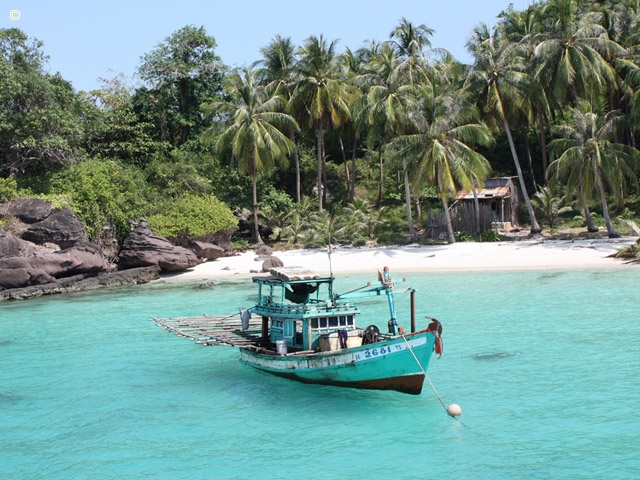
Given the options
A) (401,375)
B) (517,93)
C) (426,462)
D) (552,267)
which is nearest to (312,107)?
(517,93)

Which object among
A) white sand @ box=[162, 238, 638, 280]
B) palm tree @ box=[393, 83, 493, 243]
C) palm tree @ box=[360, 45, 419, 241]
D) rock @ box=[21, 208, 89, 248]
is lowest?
white sand @ box=[162, 238, 638, 280]

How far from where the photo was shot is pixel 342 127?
51469 millimetres

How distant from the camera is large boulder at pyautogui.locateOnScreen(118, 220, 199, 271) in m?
39.7

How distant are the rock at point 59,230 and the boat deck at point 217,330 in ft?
60.0

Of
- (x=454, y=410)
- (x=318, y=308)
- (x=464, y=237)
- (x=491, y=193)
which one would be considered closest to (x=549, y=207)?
(x=491, y=193)

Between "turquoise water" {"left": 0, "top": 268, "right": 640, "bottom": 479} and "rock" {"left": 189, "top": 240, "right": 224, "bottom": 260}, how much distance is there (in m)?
15.6

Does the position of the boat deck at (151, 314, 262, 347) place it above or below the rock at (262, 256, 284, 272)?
below

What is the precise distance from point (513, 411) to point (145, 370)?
425 inches

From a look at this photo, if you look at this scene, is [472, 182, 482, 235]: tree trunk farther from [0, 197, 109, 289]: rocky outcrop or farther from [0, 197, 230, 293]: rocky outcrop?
[0, 197, 109, 289]: rocky outcrop

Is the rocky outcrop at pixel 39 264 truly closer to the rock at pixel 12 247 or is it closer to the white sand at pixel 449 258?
the rock at pixel 12 247

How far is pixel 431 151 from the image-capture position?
40625 millimetres

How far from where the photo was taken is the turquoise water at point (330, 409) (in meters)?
13.4

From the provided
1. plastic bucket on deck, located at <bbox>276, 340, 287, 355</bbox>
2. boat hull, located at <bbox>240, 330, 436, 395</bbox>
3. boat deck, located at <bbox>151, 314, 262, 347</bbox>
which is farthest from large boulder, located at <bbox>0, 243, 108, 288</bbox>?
boat hull, located at <bbox>240, 330, 436, 395</bbox>

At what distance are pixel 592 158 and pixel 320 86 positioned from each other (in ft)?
59.7
